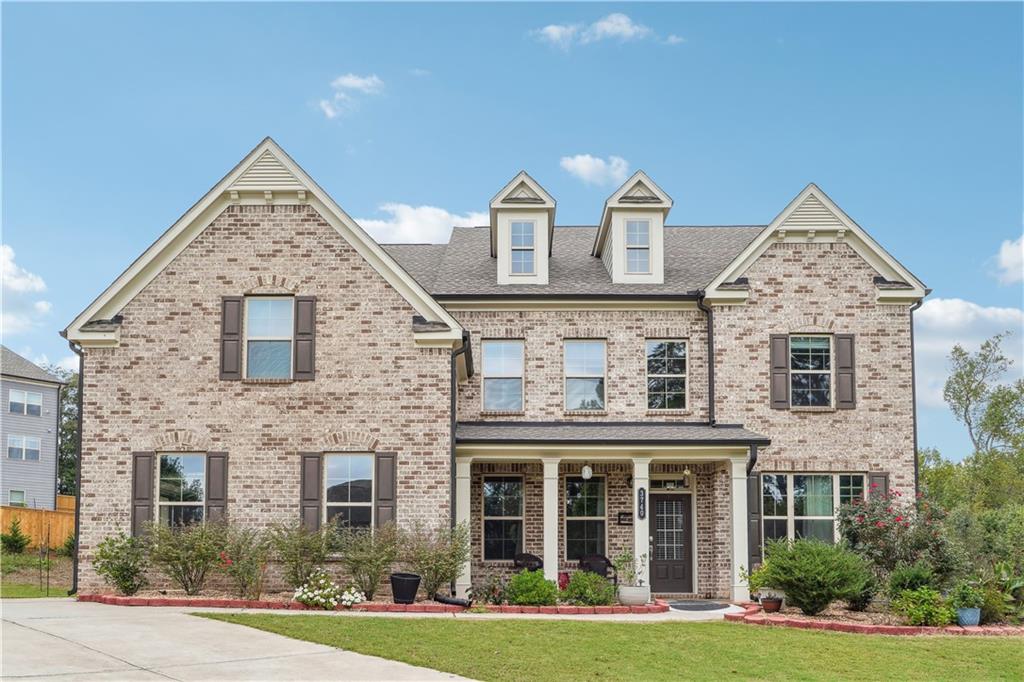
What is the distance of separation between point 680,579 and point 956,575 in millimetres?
6120

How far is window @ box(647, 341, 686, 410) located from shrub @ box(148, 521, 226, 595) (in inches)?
379

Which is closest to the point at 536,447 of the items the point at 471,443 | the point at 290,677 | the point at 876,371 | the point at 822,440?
the point at 471,443

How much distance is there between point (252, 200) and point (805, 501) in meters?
13.0

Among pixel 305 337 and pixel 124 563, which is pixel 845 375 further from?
pixel 124 563

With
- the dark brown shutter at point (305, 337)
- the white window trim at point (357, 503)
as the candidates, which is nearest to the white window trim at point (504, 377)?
the white window trim at point (357, 503)

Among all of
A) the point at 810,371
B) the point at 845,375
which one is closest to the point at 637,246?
the point at 810,371

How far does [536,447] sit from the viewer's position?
805 inches

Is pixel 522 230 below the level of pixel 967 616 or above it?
above

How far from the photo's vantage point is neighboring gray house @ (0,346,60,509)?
1829 inches

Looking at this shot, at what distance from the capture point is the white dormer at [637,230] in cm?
2333

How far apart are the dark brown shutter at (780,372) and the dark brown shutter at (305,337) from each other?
9.67 m

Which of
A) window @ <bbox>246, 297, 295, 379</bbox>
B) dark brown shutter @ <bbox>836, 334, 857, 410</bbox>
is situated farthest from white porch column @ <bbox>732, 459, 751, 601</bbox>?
window @ <bbox>246, 297, 295, 379</bbox>

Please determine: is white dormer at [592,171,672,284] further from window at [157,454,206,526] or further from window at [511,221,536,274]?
window at [157,454,206,526]

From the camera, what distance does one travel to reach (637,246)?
23.5 metres
